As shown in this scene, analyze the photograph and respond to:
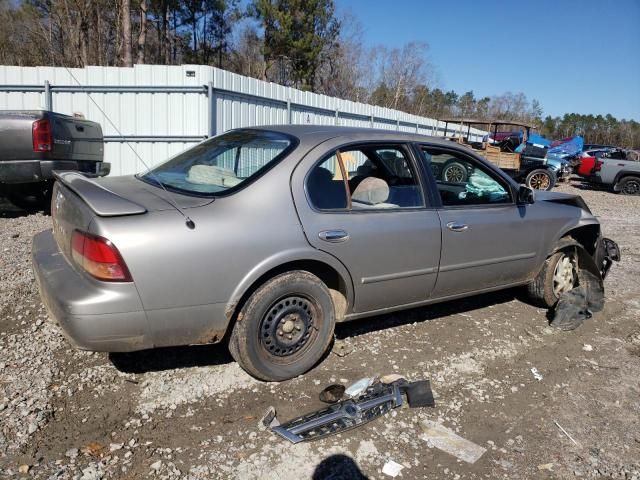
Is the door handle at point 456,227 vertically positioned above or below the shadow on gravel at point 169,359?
above

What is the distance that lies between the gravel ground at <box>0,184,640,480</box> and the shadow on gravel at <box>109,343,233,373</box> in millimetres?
13

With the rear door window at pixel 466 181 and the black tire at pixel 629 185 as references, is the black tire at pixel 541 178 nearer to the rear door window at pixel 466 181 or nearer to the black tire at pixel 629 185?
the black tire at pixel 629 185

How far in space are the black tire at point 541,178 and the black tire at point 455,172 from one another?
42.2ft

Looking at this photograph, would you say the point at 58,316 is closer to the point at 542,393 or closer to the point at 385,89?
the point at 542,393

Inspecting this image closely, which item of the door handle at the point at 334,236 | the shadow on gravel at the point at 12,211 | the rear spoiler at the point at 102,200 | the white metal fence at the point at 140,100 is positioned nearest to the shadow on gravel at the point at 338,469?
the door handle at the point at 334,236

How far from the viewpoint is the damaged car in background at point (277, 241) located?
2.67 m

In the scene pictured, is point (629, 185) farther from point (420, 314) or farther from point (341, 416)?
point (341, 416)

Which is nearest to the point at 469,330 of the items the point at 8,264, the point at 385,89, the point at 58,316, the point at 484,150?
the point at 58,316

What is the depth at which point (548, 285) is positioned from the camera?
15.7ft

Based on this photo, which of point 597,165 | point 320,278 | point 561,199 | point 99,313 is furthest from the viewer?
point 597,165

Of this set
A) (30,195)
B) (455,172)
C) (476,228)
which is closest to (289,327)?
(476,228)

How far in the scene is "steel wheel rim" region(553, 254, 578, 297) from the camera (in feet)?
15.9

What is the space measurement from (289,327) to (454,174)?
7.08ft

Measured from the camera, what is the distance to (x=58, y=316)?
2.75 m
